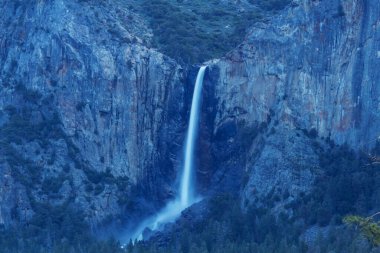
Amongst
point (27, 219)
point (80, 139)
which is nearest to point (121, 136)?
point (80, 139)

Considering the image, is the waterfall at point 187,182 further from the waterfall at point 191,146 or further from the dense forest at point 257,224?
the dense forest at point 257,224

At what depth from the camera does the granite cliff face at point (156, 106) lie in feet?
290

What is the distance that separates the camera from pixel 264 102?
93.3 m

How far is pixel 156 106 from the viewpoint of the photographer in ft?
320

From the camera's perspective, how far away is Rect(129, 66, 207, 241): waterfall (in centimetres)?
9262

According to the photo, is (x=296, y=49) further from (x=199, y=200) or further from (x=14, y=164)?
(x=14, y=164)

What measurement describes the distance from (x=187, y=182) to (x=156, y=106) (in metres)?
6.48

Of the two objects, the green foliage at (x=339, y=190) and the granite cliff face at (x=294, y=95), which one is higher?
the granite cliff face at (x=294, y=95)

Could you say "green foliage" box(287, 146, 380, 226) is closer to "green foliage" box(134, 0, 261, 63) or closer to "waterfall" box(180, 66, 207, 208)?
"waterfall" box(180, 66, 207, 208)

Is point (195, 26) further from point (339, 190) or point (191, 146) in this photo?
point (339, 190)

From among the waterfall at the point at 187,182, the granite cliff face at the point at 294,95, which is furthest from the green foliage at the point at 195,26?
the granite cliff face at the point at 294,95

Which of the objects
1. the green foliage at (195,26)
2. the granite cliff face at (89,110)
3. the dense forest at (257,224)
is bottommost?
the dense forest at (257,224)

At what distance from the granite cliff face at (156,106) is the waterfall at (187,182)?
62cm

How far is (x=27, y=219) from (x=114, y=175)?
8.87m
